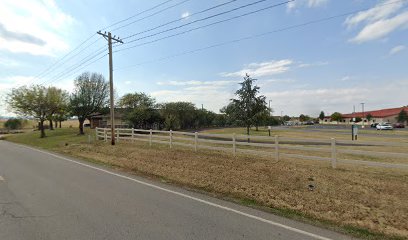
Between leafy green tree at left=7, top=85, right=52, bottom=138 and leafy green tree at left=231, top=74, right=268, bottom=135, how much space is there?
36230mm

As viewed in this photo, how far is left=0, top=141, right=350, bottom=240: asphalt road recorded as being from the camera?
5222 millimetres

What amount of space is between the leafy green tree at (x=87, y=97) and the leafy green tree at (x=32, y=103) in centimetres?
576

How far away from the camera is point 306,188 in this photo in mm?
8602

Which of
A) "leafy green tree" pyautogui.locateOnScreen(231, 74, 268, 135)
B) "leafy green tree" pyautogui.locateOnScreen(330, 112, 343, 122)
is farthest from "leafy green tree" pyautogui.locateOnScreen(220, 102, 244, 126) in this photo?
"leafy green tree" pyautogui.locateOnScreen(330, 112, 343, 122)

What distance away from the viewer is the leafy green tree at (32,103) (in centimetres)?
4791

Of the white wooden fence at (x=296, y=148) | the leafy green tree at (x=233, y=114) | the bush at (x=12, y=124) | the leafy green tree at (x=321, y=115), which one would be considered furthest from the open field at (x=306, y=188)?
the leafy green tree at (x=321, y=115)

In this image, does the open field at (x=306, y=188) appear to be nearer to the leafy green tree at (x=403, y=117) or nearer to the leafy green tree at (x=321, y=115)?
the leafy green tree at (x=403, y=117)

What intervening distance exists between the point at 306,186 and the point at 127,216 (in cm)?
521

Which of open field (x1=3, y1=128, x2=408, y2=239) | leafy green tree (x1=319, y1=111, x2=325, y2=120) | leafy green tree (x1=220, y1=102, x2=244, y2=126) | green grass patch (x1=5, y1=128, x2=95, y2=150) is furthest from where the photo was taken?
leafy green tree (x1=319, y1=111, x2=325, y2=120)

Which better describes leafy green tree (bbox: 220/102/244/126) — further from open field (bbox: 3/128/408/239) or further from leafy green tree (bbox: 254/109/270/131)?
open field (bbox: 3/128/408/239)

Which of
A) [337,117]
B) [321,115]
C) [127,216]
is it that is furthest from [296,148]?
[321,115]

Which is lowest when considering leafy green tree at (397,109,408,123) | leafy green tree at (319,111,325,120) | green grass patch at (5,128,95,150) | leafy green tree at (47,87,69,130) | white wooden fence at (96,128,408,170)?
green grass patch at (5,128,95,150)

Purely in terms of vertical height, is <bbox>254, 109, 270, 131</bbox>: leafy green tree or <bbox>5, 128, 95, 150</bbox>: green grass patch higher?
<bbox>254, 109, 270, 131</bbox>: leafy green tree

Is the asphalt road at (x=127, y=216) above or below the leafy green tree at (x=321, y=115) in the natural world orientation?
below
